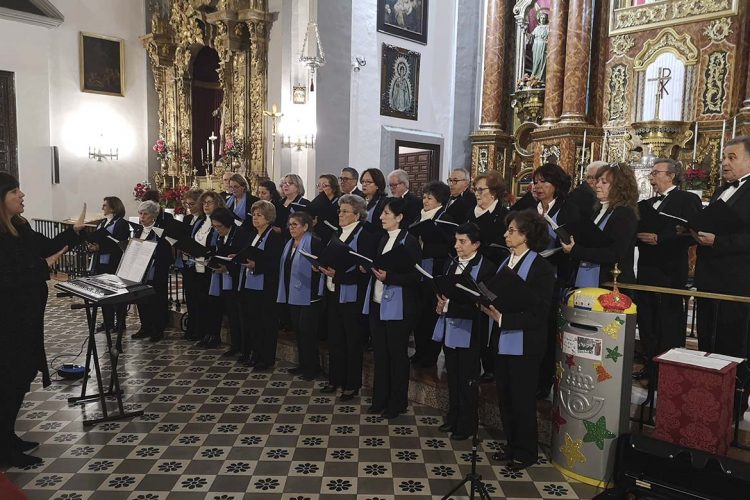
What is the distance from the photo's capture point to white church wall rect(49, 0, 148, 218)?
12.1 meters

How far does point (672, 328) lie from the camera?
4.51 meters

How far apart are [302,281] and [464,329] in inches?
69.8

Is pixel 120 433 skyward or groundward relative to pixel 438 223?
groundward

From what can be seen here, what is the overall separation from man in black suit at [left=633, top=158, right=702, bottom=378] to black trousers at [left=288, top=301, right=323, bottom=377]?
9.07ft

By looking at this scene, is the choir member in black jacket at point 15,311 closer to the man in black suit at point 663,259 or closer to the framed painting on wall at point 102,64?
the man in black suit at point 663,259

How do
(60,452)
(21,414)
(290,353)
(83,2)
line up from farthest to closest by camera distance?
1. (83,2)
2. (290,353)
3. (21,414)
4. (60,452)

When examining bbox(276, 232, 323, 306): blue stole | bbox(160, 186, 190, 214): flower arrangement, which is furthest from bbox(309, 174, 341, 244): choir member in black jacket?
bbox(160, 186, 190, 214): flower arrangement

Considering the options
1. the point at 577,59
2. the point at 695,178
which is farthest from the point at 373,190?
the point at 577,59

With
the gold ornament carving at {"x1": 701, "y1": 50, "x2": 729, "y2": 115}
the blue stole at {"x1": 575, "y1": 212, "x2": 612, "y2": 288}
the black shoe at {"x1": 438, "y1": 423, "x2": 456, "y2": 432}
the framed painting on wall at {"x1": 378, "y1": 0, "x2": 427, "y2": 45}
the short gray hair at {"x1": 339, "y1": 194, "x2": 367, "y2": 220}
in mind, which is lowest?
the black shoe at {"x1": 438, "y1": 423, "x2": 456, "y2": 432}

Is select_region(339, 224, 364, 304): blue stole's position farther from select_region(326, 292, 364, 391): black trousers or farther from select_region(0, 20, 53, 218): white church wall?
select_region(0, 20, 53, 218): white church wall

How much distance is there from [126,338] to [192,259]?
4.42ft

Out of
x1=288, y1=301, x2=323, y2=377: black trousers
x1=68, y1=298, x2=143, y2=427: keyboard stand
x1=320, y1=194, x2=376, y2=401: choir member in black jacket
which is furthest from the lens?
x1=288, y1=301, x2=323, y2=377: black trousers

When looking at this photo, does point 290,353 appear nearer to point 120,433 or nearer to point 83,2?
point 120,433

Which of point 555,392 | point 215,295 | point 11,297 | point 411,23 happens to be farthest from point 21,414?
point 411,23
